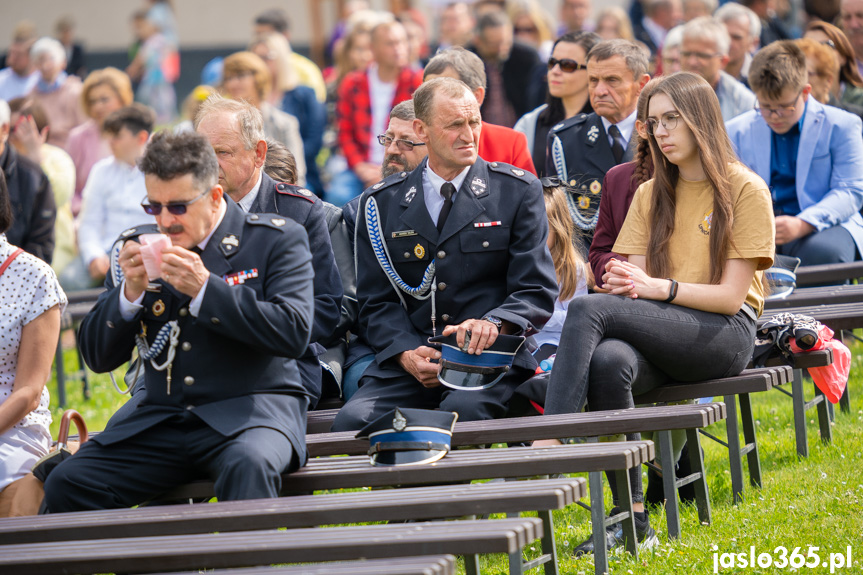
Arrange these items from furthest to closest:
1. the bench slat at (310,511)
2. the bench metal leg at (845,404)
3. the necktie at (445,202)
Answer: the bench metal leg at (845,404) < the necktie at (445,202) < the bench slat at (310,511)

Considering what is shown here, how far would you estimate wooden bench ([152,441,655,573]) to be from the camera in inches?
159

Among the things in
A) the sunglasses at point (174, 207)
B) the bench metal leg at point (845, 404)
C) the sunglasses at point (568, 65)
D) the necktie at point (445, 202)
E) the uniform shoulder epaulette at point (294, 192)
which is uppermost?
the sunglasses at point (174, 207)

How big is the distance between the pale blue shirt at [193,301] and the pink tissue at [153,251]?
6.0 inches

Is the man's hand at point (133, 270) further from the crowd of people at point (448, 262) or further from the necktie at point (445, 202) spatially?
the necktie at point (445, 202)

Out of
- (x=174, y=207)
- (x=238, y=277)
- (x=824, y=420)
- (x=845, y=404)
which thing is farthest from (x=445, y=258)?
(x=845, y=404)

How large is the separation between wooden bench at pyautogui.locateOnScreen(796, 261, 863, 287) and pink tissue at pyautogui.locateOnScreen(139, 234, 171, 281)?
440 cm

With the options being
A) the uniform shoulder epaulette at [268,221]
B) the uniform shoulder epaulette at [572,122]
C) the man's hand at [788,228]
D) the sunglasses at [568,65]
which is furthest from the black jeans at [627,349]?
the sunglasses at [568,65]

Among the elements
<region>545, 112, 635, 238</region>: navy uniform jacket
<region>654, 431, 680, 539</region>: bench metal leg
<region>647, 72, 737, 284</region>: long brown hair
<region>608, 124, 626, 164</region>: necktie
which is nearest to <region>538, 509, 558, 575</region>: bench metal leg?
<region>654, 431, 680, 539</region>: bench metal leg

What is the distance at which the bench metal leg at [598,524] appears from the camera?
4.34m

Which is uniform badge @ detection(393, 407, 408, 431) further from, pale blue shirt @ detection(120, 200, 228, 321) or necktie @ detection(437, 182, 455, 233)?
necktie @ detection(437, 182, 455, 233)

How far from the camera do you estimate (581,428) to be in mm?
4480

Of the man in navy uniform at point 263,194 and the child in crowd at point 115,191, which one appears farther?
the child in crowd at point 115,191

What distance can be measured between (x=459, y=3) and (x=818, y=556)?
1005 centimetres

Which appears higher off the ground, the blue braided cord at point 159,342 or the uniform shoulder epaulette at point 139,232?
the uniform shoulder epaulette at point 139,232
